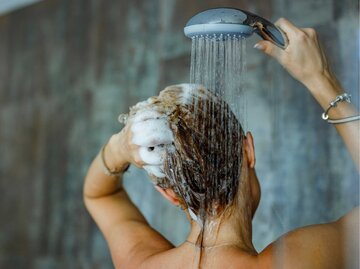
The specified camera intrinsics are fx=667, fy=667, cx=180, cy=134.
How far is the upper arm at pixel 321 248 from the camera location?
872 millimetres

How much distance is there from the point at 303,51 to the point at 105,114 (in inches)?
56.8

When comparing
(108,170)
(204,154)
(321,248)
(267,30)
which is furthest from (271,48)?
(108,170)

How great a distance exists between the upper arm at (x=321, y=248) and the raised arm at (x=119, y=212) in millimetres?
250

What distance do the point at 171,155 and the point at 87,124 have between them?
1420mm

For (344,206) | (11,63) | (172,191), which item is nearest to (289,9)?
(344,206)

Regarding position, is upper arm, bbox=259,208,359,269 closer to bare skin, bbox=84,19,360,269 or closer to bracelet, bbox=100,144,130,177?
bare skin, bbox=84,19,360,269

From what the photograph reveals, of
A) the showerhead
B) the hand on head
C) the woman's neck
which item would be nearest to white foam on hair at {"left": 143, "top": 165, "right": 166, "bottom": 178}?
the hand on head

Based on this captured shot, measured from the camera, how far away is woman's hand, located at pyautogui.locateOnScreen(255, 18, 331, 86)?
0.90 meters

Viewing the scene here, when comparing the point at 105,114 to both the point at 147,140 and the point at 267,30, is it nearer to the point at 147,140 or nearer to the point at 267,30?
the point at 147,140

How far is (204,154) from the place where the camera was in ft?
3.08

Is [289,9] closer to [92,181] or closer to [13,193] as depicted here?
[92,181]

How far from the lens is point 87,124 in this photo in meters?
2.34

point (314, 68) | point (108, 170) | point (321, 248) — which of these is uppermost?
point (314, 68)

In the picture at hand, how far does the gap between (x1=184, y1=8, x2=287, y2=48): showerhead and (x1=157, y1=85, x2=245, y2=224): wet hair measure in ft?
0.37
